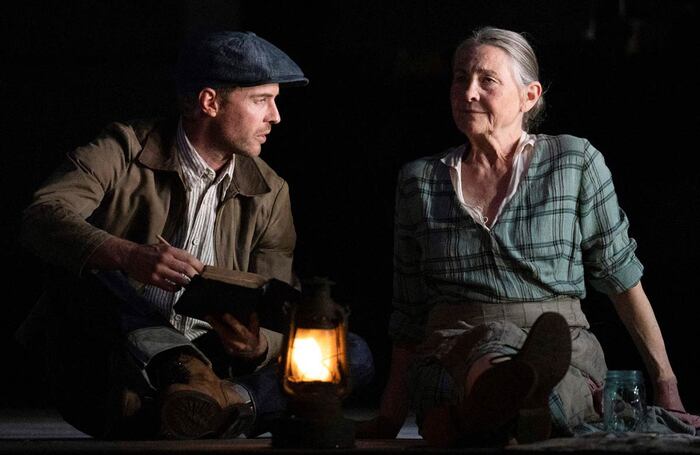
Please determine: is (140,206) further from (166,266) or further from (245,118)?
(166,266)

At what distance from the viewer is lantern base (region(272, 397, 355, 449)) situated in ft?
9.13

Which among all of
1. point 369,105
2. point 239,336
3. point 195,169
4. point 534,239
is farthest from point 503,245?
point 369,105

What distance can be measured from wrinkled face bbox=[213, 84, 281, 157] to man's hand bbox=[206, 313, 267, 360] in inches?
21.4

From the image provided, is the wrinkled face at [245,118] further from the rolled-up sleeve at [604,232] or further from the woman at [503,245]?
the rolled-up sleeve at [604,232]

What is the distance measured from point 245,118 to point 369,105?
1.41 metres

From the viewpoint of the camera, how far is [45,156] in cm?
517

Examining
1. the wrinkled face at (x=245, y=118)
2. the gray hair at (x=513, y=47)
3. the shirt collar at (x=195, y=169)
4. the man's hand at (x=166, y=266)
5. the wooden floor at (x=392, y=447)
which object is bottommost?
the wooden floor at (x=392, y=447)

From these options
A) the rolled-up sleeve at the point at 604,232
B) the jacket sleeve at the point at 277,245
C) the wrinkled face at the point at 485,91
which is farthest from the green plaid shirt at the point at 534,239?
the jacket sleeve at the point at 277,245

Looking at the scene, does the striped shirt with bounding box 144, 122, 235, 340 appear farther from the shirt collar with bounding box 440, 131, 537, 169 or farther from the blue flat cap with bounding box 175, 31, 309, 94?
the shirt collar with bounding box 440, 131, 537, 169

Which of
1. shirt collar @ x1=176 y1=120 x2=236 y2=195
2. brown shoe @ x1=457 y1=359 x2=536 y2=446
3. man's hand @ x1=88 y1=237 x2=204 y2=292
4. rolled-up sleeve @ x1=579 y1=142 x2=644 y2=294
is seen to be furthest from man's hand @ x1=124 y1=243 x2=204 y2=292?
rolled-up sleeve @ x1=579 y1=142 x2=644 y2=294

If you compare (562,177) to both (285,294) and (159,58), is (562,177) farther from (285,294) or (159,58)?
(159,58)

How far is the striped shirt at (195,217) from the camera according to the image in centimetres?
360

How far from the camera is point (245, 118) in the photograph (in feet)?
12.0

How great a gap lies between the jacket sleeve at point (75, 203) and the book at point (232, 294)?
1.20ft
